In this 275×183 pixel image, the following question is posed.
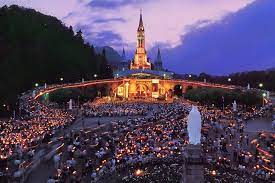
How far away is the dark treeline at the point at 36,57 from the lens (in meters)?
64.3

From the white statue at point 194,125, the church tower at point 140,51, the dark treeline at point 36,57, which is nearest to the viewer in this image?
the white statue at point 194,125

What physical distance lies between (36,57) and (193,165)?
65.5m

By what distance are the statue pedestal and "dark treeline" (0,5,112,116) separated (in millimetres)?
39972

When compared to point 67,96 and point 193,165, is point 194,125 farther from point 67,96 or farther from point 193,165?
point 67,96

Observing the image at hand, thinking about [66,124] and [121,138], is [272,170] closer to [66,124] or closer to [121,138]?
[121,138]

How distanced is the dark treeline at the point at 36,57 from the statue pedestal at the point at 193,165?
131 ft

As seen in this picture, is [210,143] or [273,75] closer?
[210,143]

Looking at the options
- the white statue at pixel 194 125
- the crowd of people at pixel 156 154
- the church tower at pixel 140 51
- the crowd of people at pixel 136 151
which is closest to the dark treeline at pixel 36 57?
the crowd of people at pixel 136 151

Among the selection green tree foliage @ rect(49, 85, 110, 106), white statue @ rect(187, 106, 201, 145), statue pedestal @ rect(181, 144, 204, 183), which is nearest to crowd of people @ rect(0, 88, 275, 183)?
statue pedestal @ rect(181, 144, 204, 183)

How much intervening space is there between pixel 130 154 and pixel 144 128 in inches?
414

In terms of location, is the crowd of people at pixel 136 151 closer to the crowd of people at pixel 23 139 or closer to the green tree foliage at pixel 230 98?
the crowd of people at pixel 23 139

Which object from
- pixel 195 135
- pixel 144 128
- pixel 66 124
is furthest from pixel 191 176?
pixel 66 124

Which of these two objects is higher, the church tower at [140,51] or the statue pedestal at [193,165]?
the church tower at [140,51]

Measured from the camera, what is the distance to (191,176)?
1301cm
